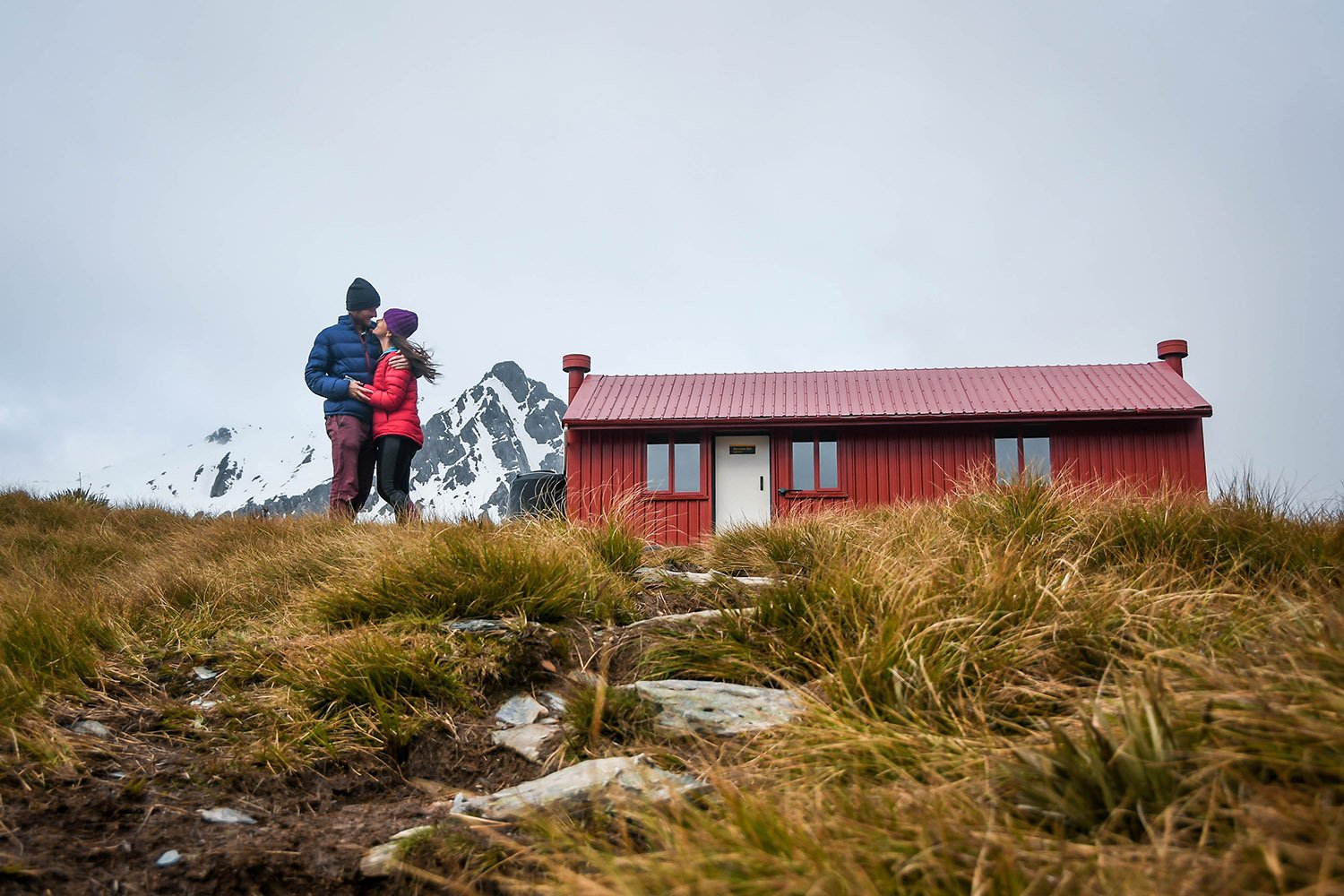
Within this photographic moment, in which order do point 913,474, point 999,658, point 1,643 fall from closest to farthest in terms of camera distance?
1. point 999,658
2. point 1,643
3. point 913,474

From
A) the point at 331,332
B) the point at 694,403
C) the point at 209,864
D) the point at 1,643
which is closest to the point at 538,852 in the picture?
the point at 209,864

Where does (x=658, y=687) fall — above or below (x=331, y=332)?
below

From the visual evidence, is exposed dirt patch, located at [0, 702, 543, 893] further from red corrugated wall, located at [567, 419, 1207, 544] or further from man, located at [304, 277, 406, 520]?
red corrugated wall, located at [567, 419, 1207, 544]

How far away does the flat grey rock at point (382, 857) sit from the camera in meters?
2.71

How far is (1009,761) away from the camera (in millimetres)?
2336

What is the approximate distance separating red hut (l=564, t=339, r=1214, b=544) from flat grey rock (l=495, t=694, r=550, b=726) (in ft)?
37.8

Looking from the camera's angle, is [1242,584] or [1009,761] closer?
[1009,761]

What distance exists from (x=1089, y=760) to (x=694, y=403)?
14701 millimetres

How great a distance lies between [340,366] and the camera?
10.4 metres

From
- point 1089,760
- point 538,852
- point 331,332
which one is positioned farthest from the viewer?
point 331,332

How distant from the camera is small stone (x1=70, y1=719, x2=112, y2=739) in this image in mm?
3789

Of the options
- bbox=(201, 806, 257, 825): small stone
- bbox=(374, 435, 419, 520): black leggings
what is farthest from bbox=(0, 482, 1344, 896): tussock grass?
bbox=(374, 435, 419, 520): black leggings

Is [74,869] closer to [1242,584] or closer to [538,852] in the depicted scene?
[538,852]

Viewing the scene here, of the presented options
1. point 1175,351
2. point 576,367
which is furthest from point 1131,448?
point 576,367
